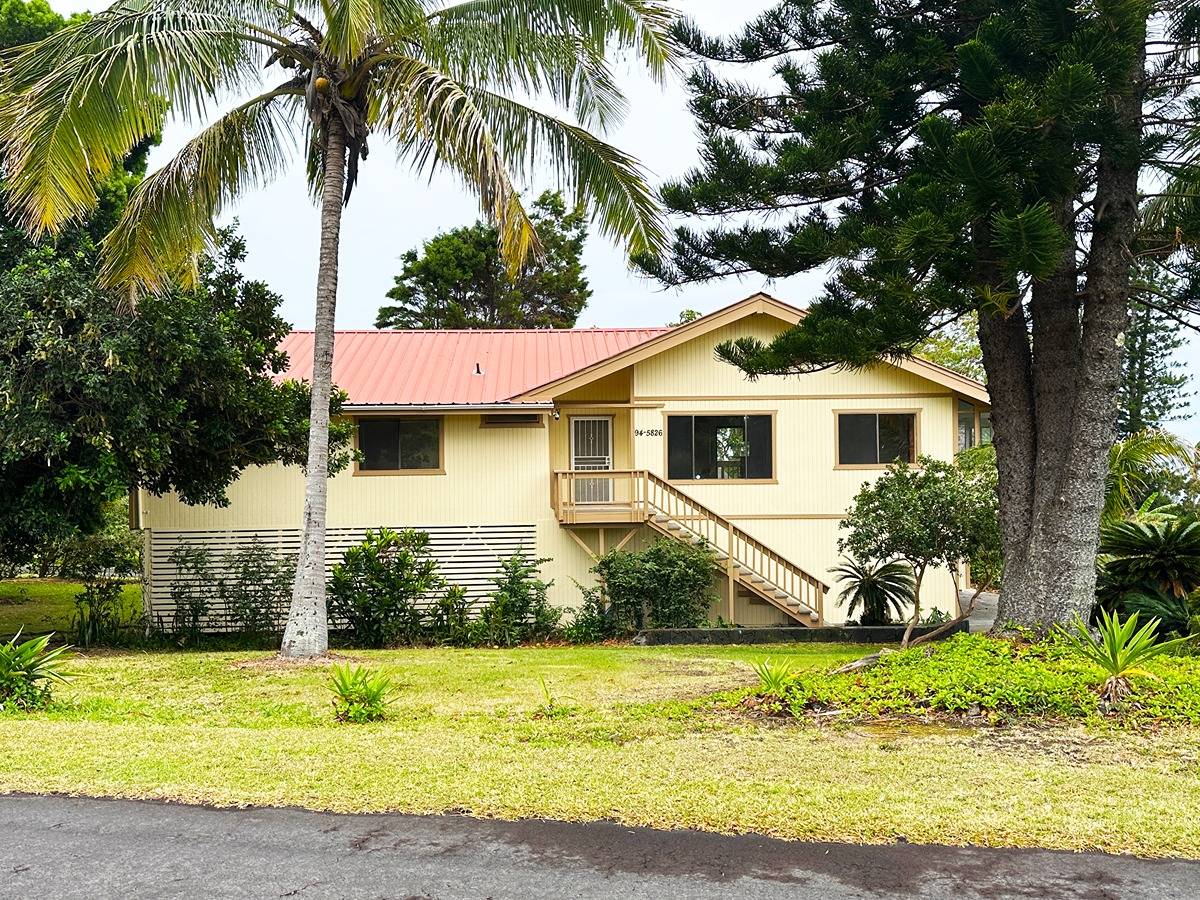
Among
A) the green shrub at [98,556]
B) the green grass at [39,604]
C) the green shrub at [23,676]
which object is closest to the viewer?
the green shrub at [23,676]

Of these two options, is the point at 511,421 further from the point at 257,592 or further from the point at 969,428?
the point at 969,428

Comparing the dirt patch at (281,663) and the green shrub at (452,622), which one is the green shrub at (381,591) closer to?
the green shrub at (452,622)

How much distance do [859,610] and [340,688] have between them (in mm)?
11139

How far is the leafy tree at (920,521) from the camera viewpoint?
13.7 meters

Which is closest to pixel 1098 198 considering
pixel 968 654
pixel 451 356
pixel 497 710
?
pixel 968 654

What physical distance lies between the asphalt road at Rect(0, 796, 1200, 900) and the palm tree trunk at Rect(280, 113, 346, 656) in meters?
6.89

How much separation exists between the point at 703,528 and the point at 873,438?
11.7 ft

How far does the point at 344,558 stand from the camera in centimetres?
1691

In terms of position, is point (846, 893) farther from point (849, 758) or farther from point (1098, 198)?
point (1098, 198)

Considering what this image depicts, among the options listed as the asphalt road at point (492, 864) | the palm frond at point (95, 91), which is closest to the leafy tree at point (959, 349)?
the palm frond at point (95, 91)

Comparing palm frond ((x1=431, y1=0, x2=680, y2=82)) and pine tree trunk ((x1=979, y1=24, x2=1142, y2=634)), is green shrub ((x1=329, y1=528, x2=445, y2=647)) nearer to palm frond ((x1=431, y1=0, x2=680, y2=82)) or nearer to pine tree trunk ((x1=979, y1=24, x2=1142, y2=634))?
palm frond ((x1=431, y1=0, x2=680, y2=82))

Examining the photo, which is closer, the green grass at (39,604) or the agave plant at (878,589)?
the agave plant at (878,589)

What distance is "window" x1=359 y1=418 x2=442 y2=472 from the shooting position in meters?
18.4

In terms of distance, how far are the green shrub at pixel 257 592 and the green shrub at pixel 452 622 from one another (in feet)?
7.70
